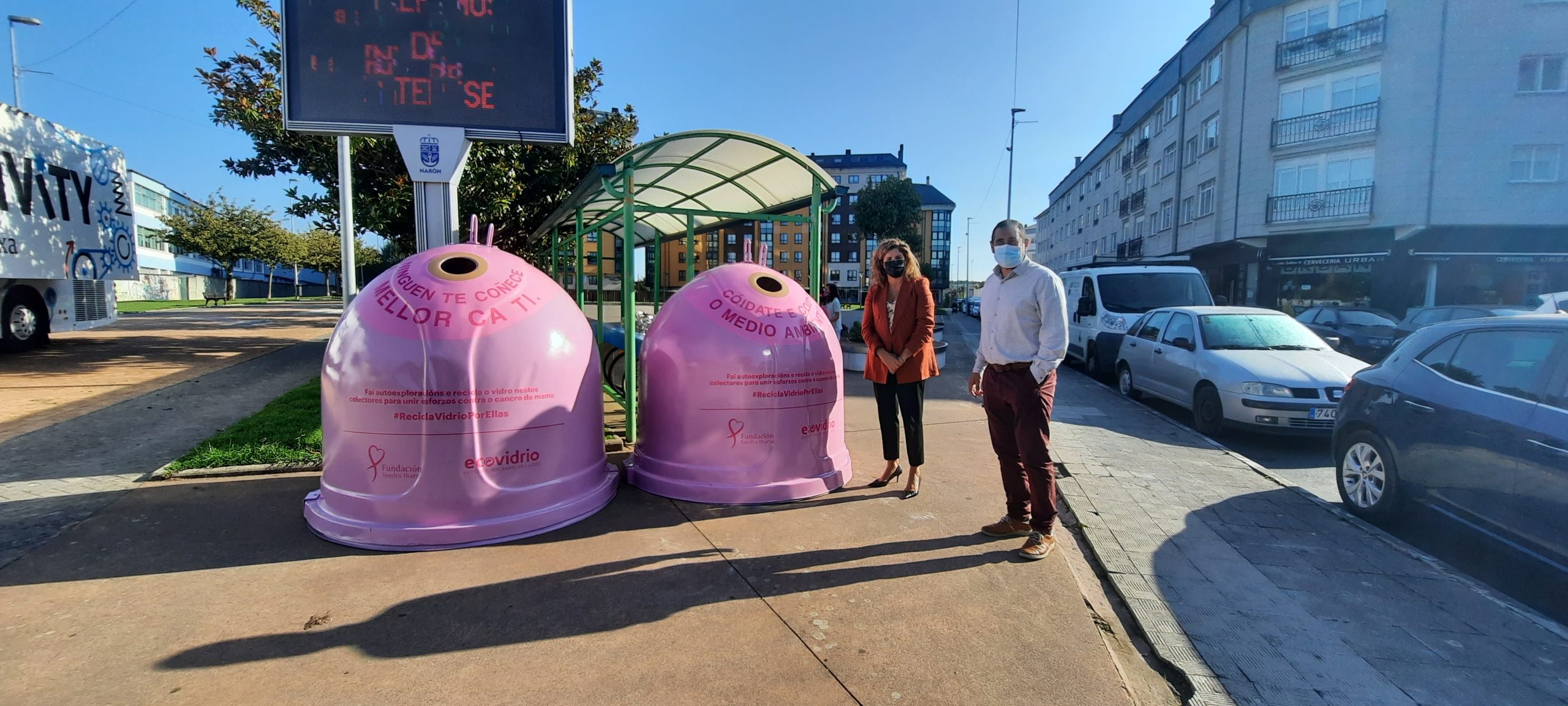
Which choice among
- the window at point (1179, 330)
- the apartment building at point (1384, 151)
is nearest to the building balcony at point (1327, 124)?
the apartment building at point (1384, 151)

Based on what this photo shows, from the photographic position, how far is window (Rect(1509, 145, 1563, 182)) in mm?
20469

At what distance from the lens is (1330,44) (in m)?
23.3

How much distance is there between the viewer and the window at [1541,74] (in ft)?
66.9

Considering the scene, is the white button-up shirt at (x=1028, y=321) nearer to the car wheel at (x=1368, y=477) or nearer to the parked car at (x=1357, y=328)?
the car wheel at (x=1368, y=477)

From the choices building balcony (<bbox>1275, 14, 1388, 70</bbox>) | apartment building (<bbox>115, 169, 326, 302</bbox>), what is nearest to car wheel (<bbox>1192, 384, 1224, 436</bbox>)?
building balcony (<bbox>1275, 14, 1388, 70</bbox>)

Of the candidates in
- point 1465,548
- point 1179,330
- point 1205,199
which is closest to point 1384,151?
point 1205,199

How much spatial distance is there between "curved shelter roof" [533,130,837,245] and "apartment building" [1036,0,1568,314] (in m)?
24.4

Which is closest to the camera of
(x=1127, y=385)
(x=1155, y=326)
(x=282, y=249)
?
(x=1155, y=326)

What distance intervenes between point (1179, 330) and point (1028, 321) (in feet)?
20.9

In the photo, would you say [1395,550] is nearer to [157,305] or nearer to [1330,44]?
[1330,44]

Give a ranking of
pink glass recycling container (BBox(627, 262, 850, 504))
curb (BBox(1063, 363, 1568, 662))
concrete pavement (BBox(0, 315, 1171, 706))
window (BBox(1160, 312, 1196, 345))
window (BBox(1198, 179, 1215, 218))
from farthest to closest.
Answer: window (BBox(1198, 179, 1215, 218)), window (BBox(1160, 312, 1196, 345)), pink glass recycling container (BBox(627, 262, 850, 504)), curb (BBox(1063, 363, 1568, 662)), concrete pavement (BBox(0, 315, 1171, 706))

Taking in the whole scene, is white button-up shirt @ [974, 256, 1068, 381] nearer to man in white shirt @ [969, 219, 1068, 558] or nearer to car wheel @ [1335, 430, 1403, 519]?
man in white shirt @ [969, 219, 1068, 558]

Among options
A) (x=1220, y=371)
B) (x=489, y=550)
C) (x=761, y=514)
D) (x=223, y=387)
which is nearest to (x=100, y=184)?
(x=223, y=387)

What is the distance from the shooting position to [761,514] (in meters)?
4.59
